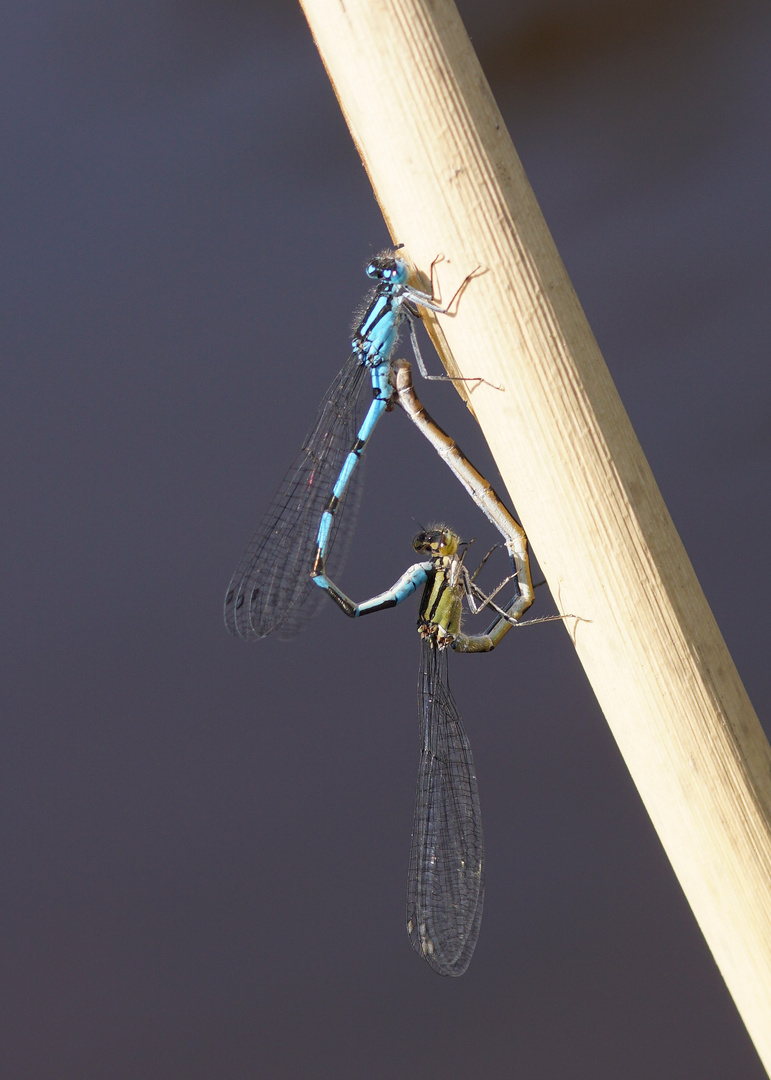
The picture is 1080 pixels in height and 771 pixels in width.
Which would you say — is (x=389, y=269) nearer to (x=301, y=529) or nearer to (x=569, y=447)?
(x=569, y=447)

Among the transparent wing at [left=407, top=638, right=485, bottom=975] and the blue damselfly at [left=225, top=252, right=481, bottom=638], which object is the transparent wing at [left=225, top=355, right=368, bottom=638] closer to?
the blue damselfly at [left=225, top=252, right=481, bottom=638]

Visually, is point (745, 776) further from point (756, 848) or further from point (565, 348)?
point (565, 348)

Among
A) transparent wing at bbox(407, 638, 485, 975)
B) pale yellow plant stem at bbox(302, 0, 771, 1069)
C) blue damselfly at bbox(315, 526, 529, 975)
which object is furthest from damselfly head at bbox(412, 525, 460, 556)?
pale yellow plant stem at bbox(302, 0, 771, 1069)

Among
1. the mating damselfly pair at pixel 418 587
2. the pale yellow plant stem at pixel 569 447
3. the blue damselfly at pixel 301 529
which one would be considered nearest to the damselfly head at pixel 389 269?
the mating damselfly pair at pixel 418 587

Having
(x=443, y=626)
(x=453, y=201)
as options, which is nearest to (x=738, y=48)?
(x=443, y=626)

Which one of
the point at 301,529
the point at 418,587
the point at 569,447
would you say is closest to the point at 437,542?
the point at 418,587

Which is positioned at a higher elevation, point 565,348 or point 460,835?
point 565,348

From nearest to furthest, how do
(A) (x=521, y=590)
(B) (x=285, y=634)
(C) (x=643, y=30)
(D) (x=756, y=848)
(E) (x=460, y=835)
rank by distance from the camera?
(D) (x=756, y=848)
(A) (x=521, y=590)
(B) (x=285, y=634)
(E) (x=460, y=835)
(C) (x=643, y=30)
